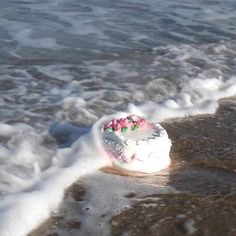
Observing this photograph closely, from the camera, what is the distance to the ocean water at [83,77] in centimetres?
376

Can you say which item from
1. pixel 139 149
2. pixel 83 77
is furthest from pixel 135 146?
pixel 83 77

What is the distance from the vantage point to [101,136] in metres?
4.04

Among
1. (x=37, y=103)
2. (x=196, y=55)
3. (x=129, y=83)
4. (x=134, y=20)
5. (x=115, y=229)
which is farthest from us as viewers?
(x=134, y=20)

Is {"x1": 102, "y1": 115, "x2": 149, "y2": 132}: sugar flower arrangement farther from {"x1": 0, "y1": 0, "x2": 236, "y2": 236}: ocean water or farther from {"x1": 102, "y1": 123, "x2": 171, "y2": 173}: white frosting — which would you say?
{"x1": 0, "y1": 0, "x2": 236, "y2": 236}: ocean water

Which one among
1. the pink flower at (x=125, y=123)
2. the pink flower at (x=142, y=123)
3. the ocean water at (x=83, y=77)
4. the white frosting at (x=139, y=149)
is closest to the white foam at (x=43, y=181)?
the ocean water at (x=83, y=77)

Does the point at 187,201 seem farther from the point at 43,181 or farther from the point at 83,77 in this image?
the point at 83,77

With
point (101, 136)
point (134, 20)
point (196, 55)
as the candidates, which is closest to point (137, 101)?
point (101, 136)

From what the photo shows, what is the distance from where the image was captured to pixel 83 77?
5.96m

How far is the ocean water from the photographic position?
3764mm

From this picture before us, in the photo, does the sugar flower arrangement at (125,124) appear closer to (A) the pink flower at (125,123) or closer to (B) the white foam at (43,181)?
(A) the pink flower at (125,123)

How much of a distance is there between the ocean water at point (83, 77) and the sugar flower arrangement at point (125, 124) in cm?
18

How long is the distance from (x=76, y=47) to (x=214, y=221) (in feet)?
15.1

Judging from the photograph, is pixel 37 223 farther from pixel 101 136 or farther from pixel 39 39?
pixel 39 39

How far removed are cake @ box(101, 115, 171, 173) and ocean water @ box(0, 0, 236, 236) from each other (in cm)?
15
